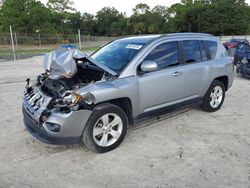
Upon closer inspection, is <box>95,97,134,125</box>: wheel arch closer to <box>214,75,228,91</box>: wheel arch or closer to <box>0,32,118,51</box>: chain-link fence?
<box>214,75,228,91</box>: wheel arch

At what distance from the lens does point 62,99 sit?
3451 mm

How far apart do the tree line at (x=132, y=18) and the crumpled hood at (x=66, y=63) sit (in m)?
50.9

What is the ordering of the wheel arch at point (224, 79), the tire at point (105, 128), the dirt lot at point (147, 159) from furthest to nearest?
the wheel arch at point (224, 79)
the tire at point (105, 128)
the dirt lot at point (147, 159)

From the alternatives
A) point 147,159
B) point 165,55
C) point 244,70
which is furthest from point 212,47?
point 244,70

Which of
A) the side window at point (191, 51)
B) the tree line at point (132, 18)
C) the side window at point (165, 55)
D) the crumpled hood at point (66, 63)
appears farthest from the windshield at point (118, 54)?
the tree line at point (132, 18)

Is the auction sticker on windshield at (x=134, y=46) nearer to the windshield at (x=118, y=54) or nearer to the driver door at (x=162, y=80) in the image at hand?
the windshield at (x=118, y=54)

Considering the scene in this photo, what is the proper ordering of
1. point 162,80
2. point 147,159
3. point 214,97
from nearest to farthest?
point 147,159 < point 162,80 < point 214,97

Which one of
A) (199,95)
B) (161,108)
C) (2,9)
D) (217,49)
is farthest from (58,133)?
(2,9)

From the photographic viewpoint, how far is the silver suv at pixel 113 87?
3.46 m

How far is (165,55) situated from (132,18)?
87443 mm

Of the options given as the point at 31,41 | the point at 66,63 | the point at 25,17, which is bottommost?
the point at 66,63

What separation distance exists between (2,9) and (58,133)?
59.3 m

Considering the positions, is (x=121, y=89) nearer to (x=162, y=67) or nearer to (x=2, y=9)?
(x=162, y=67)

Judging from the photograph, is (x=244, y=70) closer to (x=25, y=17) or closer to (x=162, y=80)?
(x=162, y=80)
